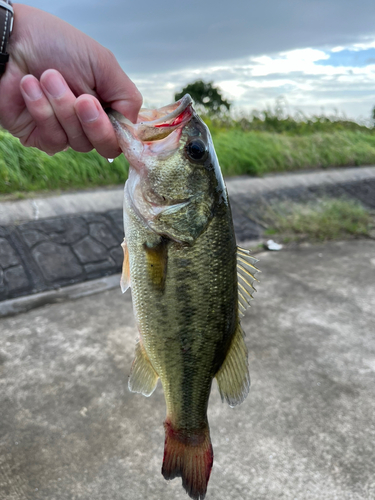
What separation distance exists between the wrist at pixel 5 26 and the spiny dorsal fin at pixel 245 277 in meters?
1.00

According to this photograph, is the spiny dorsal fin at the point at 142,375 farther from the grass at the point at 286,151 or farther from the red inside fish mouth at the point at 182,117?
the grass at the point at 286,151

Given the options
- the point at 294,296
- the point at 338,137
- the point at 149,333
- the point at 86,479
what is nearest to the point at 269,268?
the point at 294,296

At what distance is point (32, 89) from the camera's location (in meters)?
1.37

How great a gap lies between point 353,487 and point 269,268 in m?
2.84

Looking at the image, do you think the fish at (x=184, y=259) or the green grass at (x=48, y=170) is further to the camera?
the green grass at (x=48, y=170)

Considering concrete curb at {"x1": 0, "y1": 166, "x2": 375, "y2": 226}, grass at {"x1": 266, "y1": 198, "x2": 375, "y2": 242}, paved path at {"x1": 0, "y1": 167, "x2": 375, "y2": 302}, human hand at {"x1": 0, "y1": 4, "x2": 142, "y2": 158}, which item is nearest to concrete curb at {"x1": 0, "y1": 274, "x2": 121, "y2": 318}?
paved path at {"x1": 0, "y1": 167, "x2": 375, "y2": 302}

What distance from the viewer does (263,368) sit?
3.30 m

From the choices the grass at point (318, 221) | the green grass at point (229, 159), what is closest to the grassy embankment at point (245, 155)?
the green grass at point (229, 159)

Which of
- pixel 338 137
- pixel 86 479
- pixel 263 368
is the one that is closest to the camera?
pixel 86 479

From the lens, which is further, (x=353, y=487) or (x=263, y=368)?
(x=263, y=368)

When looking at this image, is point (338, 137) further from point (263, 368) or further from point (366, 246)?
point (263, 368)

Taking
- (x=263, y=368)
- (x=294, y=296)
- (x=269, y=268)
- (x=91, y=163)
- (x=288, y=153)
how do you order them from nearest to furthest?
(x=263, y=368)
(x=294, y=296)
(x=269, y=268)
(x=91, y=163)
(x=288, y=153)

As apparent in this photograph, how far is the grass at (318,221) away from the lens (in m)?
6.07

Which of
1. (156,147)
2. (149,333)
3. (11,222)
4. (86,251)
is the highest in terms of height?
(156,147)
